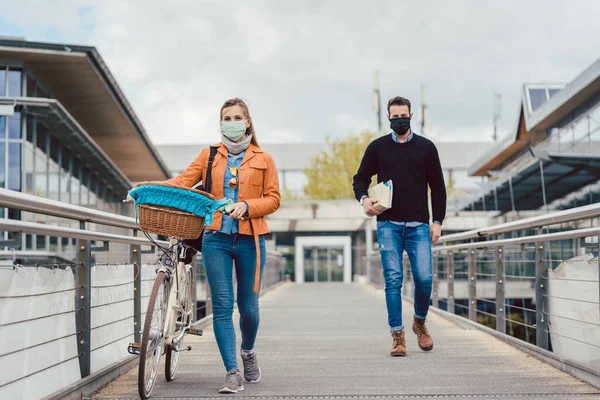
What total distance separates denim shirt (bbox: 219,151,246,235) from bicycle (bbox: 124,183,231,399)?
0.26 meters

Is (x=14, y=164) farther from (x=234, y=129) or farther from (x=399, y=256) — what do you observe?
(x=234, y=129)

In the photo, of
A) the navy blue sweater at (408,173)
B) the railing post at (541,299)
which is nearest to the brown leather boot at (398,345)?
the navy blue sweater at (408,173)

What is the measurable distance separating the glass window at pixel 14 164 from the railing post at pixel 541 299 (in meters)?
16.7

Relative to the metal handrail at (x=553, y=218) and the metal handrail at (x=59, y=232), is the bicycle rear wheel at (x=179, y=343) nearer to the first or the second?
the metal handrail at (x=59, y=232)

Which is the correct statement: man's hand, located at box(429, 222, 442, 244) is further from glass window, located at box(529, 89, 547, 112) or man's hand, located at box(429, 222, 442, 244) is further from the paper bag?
glass window, located at box(529, 89, 547, 112)

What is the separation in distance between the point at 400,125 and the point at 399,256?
100 centimetres

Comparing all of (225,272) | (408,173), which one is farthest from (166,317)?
(408,173)

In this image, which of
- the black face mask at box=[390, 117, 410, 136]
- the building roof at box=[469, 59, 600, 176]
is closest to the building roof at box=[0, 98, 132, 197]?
the building roof at box=[469, 59, 600, 176]

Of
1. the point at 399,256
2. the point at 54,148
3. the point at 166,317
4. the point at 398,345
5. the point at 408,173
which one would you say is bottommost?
the point at 398,345

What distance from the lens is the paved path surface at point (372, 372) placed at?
17.2 ft

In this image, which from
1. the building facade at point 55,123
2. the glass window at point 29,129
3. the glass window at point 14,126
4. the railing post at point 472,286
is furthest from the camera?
the glass window at point 29,129

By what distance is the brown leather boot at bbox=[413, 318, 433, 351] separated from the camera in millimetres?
7266

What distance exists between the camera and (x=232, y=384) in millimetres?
5191

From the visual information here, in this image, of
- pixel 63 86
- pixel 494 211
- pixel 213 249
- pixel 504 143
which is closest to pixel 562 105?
pixel 494 211
